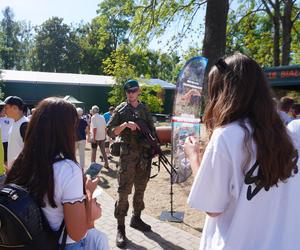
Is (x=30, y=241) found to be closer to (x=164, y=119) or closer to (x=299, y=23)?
(x=299, y=23)

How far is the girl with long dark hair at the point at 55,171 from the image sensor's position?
6.17ft

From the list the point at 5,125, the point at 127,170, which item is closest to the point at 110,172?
the point at 5,125

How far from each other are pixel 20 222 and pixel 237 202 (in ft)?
3.44

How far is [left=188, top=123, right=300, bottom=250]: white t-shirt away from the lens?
1.51 metres

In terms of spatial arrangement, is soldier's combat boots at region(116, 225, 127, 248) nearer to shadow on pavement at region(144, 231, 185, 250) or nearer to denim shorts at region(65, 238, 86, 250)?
shadow on pavement at region(144, 231, 185, 250)

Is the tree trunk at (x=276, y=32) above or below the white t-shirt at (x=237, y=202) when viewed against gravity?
above

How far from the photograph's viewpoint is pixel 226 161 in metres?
1.51

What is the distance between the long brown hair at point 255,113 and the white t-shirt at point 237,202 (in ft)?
0.16

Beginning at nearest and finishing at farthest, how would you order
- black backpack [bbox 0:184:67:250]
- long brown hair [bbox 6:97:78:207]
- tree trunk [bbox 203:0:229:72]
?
black backpack [bbox 0:184:67:250] < long brown hair [bbox 6:97:78:207] < tree trunk [bbox 203:0:229:72]

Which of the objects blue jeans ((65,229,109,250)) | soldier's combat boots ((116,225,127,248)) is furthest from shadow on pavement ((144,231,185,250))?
blue jeans ((65,229,109,250))

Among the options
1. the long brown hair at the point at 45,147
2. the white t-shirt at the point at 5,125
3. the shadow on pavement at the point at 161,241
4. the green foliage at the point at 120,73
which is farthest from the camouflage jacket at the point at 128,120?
the green foliage at the point at 120,73

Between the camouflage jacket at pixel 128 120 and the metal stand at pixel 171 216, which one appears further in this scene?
the metal stand at pixel 171 216

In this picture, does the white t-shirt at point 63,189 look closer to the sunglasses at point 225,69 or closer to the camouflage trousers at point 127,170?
the sunglasses at point 225,69

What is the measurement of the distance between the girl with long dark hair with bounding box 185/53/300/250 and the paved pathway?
294cm
